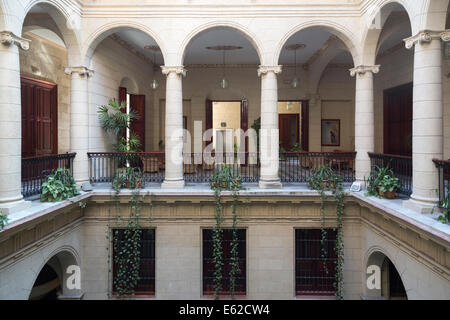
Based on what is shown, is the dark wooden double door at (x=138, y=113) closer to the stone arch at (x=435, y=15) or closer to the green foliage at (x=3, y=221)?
the green foliage at (x=3, y=221)

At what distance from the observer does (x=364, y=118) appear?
933 centimetres

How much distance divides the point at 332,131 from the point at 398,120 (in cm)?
319

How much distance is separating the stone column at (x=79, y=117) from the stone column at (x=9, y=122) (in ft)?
8.40

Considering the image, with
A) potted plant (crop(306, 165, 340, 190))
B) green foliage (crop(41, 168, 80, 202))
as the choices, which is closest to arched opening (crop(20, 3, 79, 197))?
green foliage (crop(41, 168, 80, 202))

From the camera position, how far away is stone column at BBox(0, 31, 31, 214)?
6469 millimetres

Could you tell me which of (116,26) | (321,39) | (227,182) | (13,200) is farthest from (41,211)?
(321,39)

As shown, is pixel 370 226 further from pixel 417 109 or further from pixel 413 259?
pixel 417 109

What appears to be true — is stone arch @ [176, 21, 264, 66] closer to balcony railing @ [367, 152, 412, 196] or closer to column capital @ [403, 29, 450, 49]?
column capital @ [403, 29, 450, 49]

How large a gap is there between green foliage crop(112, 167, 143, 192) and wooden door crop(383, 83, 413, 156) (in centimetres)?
907

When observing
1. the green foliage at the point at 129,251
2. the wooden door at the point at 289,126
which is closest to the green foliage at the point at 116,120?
the green foliage at the point at 129,251

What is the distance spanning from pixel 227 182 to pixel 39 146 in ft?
20.3

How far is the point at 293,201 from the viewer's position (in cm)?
898
